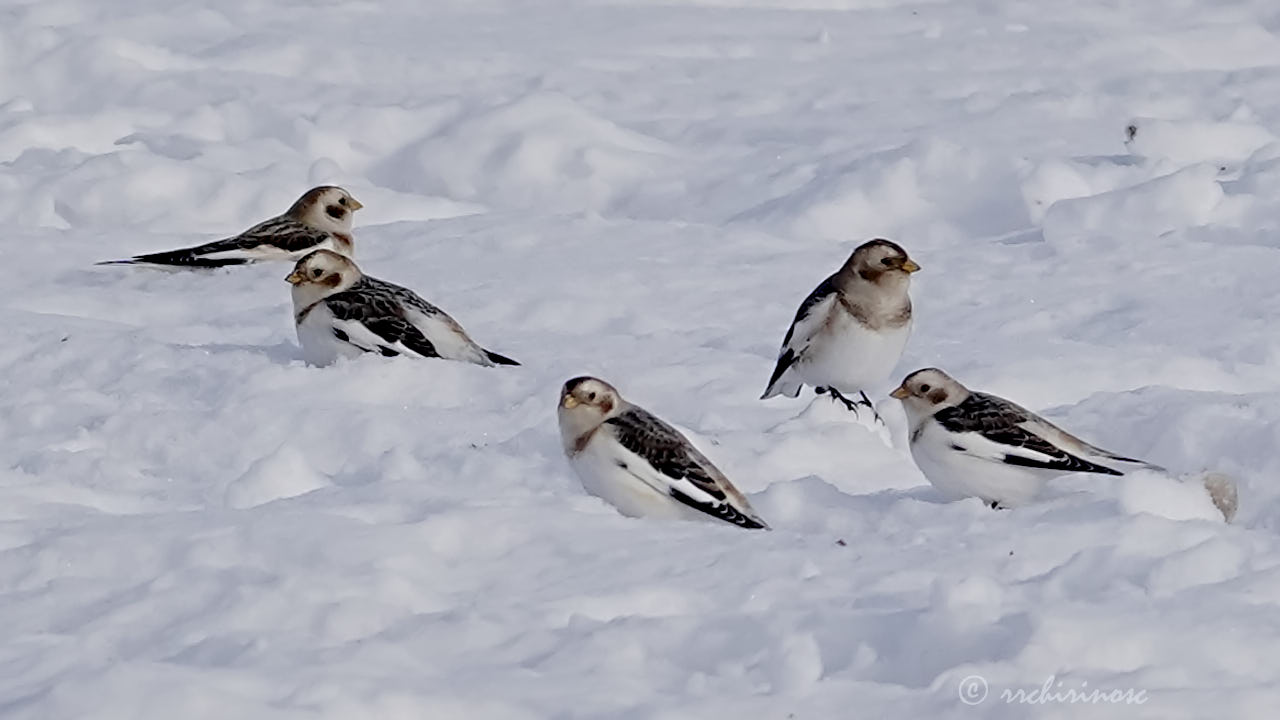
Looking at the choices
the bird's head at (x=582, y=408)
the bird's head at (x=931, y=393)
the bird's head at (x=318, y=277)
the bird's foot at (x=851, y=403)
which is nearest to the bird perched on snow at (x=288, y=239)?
the bird's head at (x=318, y=277)

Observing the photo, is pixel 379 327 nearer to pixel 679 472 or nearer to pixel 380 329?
pixel 380 329

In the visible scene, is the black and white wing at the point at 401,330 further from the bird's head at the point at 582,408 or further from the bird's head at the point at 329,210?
the bird's head at the point at 329,210

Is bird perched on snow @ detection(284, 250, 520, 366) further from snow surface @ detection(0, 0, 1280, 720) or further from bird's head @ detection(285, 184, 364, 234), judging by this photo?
bird's head @ detection(285, 184, 364, 234)

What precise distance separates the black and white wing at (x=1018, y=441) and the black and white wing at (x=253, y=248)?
4.45 m

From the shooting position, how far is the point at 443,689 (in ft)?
12.3

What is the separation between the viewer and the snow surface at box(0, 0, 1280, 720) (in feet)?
12.8

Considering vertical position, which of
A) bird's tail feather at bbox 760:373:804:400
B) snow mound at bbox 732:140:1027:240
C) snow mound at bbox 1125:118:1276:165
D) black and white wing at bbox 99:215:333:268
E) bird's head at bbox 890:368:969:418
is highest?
bird's head at bbox 890:368:969:418

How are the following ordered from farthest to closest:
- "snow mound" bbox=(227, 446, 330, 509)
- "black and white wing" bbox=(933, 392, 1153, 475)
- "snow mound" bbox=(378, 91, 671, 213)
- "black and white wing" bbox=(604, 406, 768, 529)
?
"snow mound" bbox=(378, 91, 671, 213) → "snow mound" bbox=(227, 446, 330, 509) → "black and white wing" bbox=(933, 392, 1153, 475) → "black and white wing" bbox=(604, 406, 768, 529)

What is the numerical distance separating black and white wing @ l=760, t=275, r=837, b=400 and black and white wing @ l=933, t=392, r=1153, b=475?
4.59 feet

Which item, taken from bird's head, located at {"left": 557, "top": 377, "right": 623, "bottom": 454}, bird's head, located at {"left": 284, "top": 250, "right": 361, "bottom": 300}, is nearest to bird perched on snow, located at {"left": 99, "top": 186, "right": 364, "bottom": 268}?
bird's head, located at {"left": 284, "top": 250, "right": 361, "bottom": 300}

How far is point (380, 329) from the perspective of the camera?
7.40m

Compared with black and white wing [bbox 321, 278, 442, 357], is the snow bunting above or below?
above

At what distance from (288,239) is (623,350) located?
247 centimetres

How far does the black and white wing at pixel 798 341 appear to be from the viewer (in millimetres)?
→ 7094
